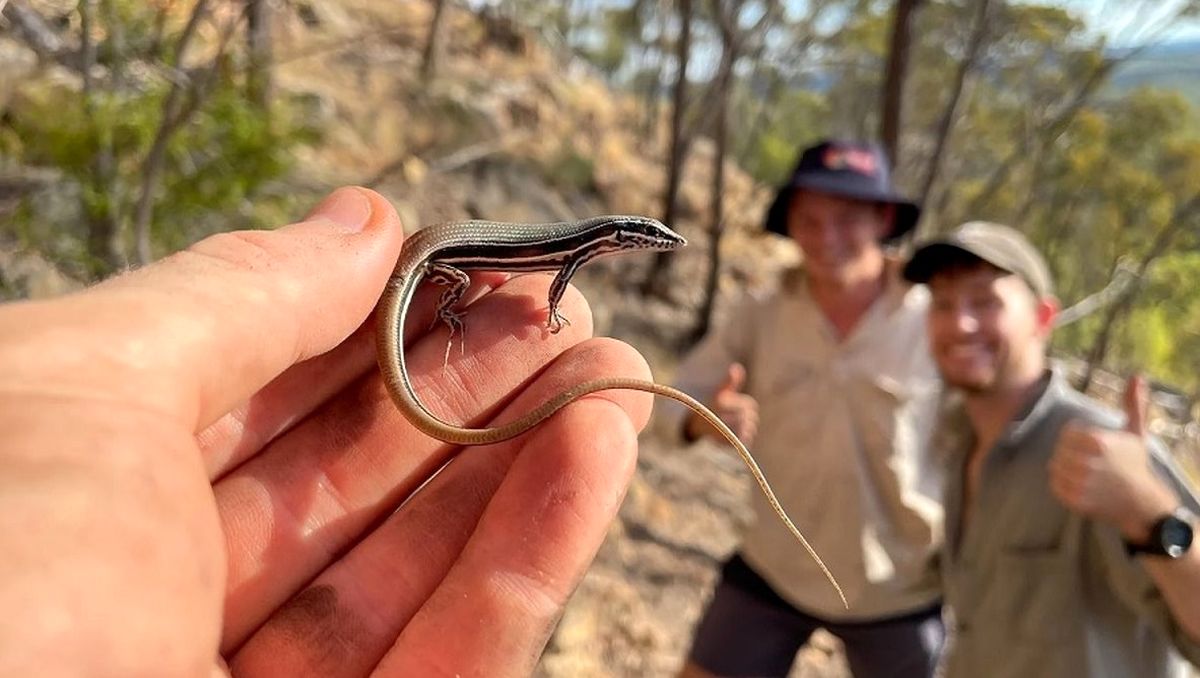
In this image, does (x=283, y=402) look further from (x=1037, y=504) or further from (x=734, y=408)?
(x=1037, y=504)

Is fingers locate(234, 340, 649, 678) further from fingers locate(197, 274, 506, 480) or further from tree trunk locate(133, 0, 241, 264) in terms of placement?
tree trunk locate(133, 0, 241, 264)

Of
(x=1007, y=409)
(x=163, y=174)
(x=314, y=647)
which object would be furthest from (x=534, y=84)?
(x=314, y=647)

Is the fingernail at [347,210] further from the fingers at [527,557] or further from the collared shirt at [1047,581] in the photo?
the collared shirt at [1047,581]

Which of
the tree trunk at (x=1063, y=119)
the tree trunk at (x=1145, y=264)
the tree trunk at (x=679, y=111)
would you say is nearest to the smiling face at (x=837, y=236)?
the tree trunk at (x=679, y=111)

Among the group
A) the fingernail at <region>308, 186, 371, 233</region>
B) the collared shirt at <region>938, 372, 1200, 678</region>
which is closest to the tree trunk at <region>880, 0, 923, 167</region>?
the collared shirt at <region>938, 372, 1200, 678</region>

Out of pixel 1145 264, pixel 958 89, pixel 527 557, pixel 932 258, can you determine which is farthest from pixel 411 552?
pixel 1145 264
